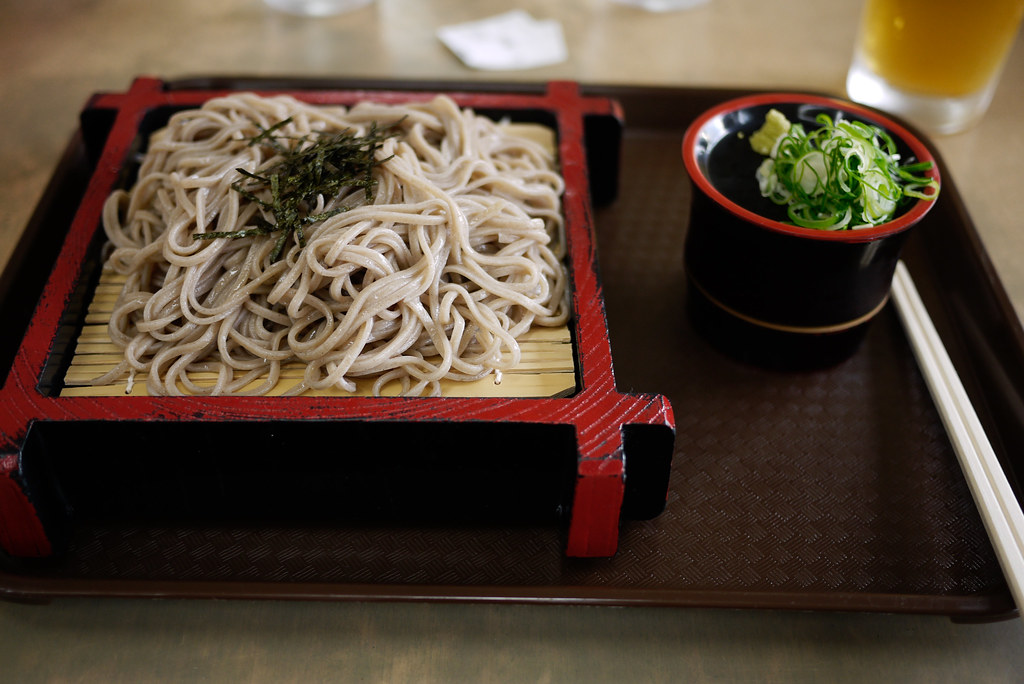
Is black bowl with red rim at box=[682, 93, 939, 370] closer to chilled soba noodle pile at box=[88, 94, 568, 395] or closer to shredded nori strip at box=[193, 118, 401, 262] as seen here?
chilled soba noodle pile at box=[88, 94, 568, 395]

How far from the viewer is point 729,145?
6.37ft

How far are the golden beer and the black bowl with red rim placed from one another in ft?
1.97

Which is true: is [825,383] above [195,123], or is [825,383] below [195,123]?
below

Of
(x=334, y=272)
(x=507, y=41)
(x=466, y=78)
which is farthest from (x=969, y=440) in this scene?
(x=507, y=41)

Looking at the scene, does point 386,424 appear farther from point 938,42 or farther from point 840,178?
point 938,42

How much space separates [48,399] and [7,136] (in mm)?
1586

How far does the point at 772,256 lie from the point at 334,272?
0.82m

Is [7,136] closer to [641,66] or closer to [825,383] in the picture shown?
[641,66]

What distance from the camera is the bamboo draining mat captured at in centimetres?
159

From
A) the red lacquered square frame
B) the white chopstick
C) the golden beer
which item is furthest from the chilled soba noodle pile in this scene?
the golden beer

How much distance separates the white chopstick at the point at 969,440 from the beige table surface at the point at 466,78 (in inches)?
6.1

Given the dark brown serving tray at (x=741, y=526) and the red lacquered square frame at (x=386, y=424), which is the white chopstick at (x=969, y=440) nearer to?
the dark brown serving tray at (x=741, y=526)

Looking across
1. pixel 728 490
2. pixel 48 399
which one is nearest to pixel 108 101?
pixel 48 399

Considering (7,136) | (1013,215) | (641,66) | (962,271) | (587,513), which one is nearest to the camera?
(587,513)
